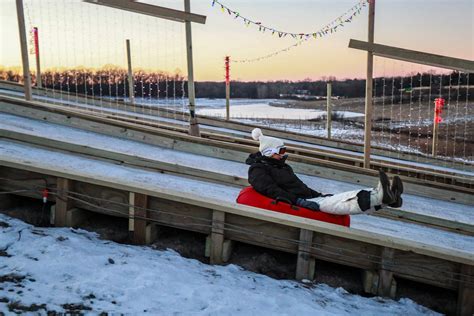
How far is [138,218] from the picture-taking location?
12.6 ft

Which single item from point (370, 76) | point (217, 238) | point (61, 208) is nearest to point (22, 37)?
point (61, 208)

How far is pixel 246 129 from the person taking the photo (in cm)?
1234

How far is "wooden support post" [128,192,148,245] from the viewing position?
3.86 metres

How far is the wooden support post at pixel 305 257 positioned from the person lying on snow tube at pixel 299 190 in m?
0.40

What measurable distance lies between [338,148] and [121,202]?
338 inches

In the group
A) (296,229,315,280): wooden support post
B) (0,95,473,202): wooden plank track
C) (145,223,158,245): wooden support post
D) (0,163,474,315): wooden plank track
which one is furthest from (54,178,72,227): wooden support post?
(0,95,473,202): wooden plank track

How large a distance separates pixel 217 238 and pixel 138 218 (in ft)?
2.42

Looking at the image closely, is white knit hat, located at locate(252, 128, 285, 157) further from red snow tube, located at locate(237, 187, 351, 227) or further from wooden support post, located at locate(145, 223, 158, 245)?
wooden support post, located at locate(145, 223, 158, 245)

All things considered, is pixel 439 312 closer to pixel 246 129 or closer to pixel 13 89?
pixel 246 129

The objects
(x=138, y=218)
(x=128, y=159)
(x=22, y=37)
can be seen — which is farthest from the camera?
(x=22, y=37)

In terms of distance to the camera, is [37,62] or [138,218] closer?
[138,218]

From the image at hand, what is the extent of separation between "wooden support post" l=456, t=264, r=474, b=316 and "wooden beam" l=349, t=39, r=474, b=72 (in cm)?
308

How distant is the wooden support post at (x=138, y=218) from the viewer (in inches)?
152

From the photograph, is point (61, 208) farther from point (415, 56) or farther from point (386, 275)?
point (415, 56)
